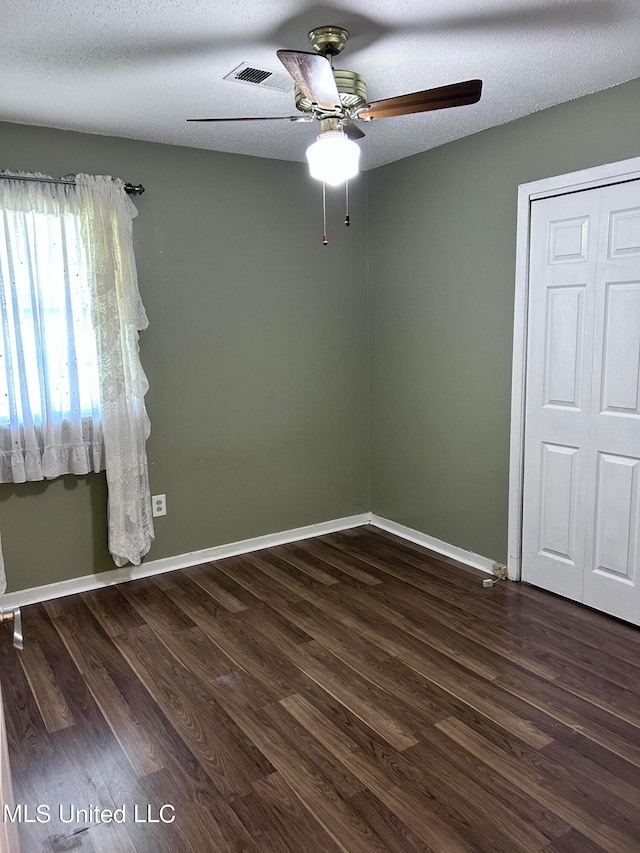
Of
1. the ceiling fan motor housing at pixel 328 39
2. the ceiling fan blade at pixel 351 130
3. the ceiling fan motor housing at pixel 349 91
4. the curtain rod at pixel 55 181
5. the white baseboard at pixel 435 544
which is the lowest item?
the white baseboard at pixel 435 544

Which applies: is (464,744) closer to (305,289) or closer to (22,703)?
(22,703)

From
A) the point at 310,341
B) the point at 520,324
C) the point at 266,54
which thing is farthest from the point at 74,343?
the point at 520,324

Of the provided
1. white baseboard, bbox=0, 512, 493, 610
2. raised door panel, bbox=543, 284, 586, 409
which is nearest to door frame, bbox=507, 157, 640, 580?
raised door panel, bbox=543, 284, 586, 409

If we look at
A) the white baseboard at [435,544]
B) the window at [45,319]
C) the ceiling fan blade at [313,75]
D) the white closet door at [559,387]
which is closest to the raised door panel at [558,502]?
the white closet door at [559,387]

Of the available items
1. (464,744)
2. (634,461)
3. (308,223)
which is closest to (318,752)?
(464,744)

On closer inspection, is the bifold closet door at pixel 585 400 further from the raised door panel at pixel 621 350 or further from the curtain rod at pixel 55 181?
the curtain rod at pixel 55 181

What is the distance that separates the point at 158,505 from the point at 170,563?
1.21 feet

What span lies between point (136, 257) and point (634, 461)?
2.77 metres

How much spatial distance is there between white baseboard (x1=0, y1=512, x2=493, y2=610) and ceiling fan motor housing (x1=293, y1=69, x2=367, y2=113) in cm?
252

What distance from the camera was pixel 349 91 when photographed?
252 centimetres

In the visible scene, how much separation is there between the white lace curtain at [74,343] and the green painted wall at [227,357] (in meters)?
0.16

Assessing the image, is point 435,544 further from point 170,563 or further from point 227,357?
point 227,357

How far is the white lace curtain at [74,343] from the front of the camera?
10.4 feet

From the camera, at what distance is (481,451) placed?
3699 mm
